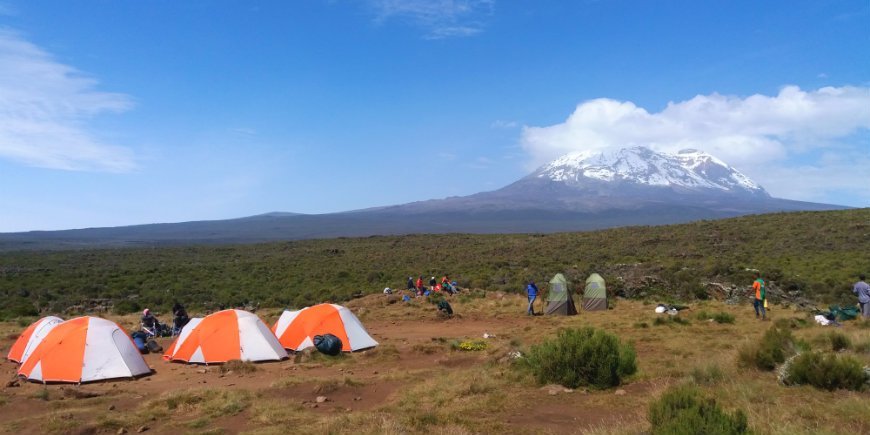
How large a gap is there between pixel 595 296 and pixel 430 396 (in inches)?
497

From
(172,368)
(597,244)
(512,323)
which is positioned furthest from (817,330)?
(597,244)

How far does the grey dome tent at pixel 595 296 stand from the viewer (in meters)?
19.5

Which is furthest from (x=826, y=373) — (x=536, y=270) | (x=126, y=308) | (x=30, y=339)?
(x=536, y=270)

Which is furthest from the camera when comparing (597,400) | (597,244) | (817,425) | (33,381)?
(597,244)

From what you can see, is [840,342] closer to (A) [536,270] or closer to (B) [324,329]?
(B) [324,329]

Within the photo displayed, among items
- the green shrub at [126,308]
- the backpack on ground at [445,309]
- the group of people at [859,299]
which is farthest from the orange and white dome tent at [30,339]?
the group of people at [859,299]

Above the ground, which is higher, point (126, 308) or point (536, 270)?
point (536, 270)

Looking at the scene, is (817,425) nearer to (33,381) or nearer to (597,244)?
(33,381)

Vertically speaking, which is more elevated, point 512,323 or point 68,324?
point 68,324

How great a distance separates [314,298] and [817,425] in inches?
849

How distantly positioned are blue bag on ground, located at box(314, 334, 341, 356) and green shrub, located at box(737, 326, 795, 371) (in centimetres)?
792

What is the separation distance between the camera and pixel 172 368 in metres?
11.8

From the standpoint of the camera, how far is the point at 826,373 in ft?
23.8

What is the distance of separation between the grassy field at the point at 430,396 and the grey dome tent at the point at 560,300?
4.50m
